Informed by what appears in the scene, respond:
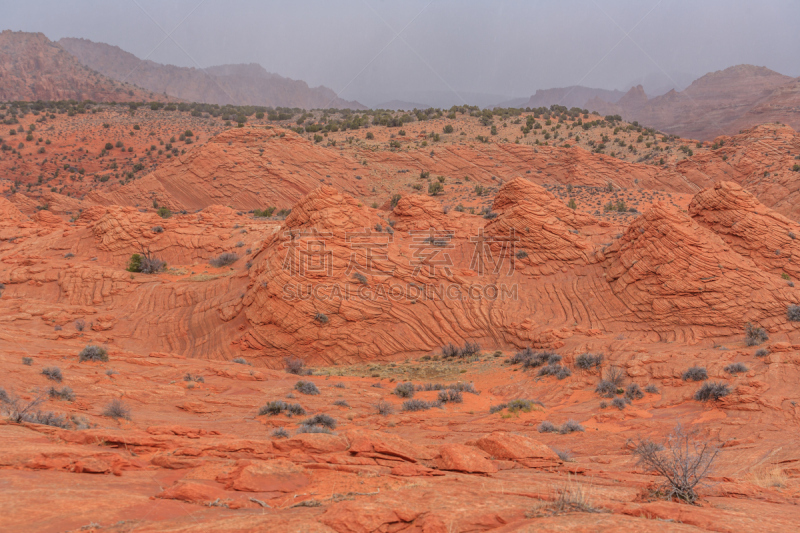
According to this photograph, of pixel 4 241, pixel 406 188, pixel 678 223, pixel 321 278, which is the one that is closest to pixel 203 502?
pixel 321 278

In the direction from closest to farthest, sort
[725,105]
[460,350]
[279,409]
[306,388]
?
1. [279,409]
2. [306,388]
3. [460,350]
4. [725,105]

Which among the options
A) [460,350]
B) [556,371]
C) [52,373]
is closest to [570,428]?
[556,371]

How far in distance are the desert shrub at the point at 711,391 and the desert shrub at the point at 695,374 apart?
73 centimetres

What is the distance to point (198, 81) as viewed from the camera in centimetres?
15912

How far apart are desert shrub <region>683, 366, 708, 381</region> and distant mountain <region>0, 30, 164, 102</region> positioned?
9682 centimetres

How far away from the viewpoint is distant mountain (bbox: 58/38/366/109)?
149375mm

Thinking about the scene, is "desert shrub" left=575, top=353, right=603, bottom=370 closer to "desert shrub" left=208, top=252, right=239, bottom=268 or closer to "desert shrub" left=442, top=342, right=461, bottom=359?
"desert shrub" left=442, top=342, right=461, bottom=359

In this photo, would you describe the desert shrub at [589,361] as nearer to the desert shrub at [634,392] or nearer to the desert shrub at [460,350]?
the desert shrub at [634,392]

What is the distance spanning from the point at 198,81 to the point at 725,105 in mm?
158355

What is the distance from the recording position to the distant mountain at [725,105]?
77000 millimetres

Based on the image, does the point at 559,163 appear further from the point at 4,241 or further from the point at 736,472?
the point at 4,241

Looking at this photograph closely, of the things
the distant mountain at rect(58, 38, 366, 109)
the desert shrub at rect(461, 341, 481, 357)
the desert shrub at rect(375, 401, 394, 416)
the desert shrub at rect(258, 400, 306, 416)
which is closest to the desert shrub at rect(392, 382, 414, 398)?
the desert shrub at rect(375, 401, 394, 416)

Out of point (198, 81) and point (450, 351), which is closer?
point (450, 351)

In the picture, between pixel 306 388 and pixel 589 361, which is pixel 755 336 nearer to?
pixel 589 361
